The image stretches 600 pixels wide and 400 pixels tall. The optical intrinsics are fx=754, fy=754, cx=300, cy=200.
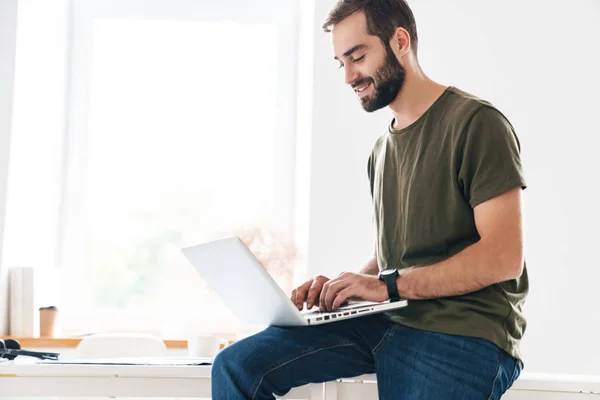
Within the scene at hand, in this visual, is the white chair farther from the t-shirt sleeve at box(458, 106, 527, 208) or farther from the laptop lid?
the t-shirt sleeve at box(458, 106, 527, 208)

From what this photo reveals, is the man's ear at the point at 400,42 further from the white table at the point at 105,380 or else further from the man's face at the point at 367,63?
the white table at the point at 105,380

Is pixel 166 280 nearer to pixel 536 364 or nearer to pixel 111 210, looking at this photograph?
pixel 111 210

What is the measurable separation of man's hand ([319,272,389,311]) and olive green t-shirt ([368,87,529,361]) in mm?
80

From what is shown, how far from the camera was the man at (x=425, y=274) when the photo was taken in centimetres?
137

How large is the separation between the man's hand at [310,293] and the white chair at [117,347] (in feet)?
4.29

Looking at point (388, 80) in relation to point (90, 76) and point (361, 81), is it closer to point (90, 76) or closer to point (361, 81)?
point (361, 81)

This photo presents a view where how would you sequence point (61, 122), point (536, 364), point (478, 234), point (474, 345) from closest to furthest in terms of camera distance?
point (474, 345) < point (478, 234) < point (536, 364) < point (61, 122)

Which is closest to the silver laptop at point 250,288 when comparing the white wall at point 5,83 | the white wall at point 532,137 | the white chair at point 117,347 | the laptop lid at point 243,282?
the laptop lid at point 243,282

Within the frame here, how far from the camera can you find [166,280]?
3.62 meters

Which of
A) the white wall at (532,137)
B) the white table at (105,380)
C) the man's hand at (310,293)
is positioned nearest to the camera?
the man's hand at (310,293)

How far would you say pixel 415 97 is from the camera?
1.66 meters

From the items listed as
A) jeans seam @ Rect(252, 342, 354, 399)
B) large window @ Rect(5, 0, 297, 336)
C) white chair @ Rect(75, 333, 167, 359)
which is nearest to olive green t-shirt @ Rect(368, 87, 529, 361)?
jeans seam @ Rect(252, 342, 354, 399)

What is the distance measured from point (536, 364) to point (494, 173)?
72.5 inches

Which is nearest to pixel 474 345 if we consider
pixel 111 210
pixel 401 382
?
pixel 401 382
